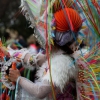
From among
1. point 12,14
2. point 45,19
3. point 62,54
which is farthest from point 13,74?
point 12,14

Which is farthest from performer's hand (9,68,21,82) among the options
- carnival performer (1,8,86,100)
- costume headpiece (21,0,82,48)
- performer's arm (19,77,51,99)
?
costume headpiece (21,0,82,48)

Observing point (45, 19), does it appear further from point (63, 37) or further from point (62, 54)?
point (62, 54)

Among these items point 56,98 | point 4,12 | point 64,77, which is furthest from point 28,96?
point 4,12

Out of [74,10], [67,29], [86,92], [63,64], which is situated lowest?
[86,92]

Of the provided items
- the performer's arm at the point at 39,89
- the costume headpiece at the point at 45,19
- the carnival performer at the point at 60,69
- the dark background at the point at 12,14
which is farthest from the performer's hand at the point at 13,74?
Answer: the dark background at the point at 12,14

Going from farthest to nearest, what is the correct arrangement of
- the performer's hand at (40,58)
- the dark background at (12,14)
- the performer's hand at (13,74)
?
the dark background at (12,14) → the performer's hand at (40,58) → the performer's hand at (13,74)

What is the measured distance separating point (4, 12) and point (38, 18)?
28.0 ft

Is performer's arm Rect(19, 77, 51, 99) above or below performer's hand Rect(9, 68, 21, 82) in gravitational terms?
below

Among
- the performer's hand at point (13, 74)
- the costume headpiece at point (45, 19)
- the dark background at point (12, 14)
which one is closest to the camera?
the costume headpiece at point (45, 19)

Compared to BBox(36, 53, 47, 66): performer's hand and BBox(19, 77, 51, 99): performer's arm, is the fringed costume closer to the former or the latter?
BBox(19, 77, 51, 99): performer's arm

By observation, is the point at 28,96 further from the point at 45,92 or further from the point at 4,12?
the point at 4,12

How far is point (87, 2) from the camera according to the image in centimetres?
182

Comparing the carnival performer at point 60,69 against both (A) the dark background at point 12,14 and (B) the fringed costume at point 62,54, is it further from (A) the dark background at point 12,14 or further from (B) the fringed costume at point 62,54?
(A) the dark background at point 12,14

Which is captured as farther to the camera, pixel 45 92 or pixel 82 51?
pixel 82 51
